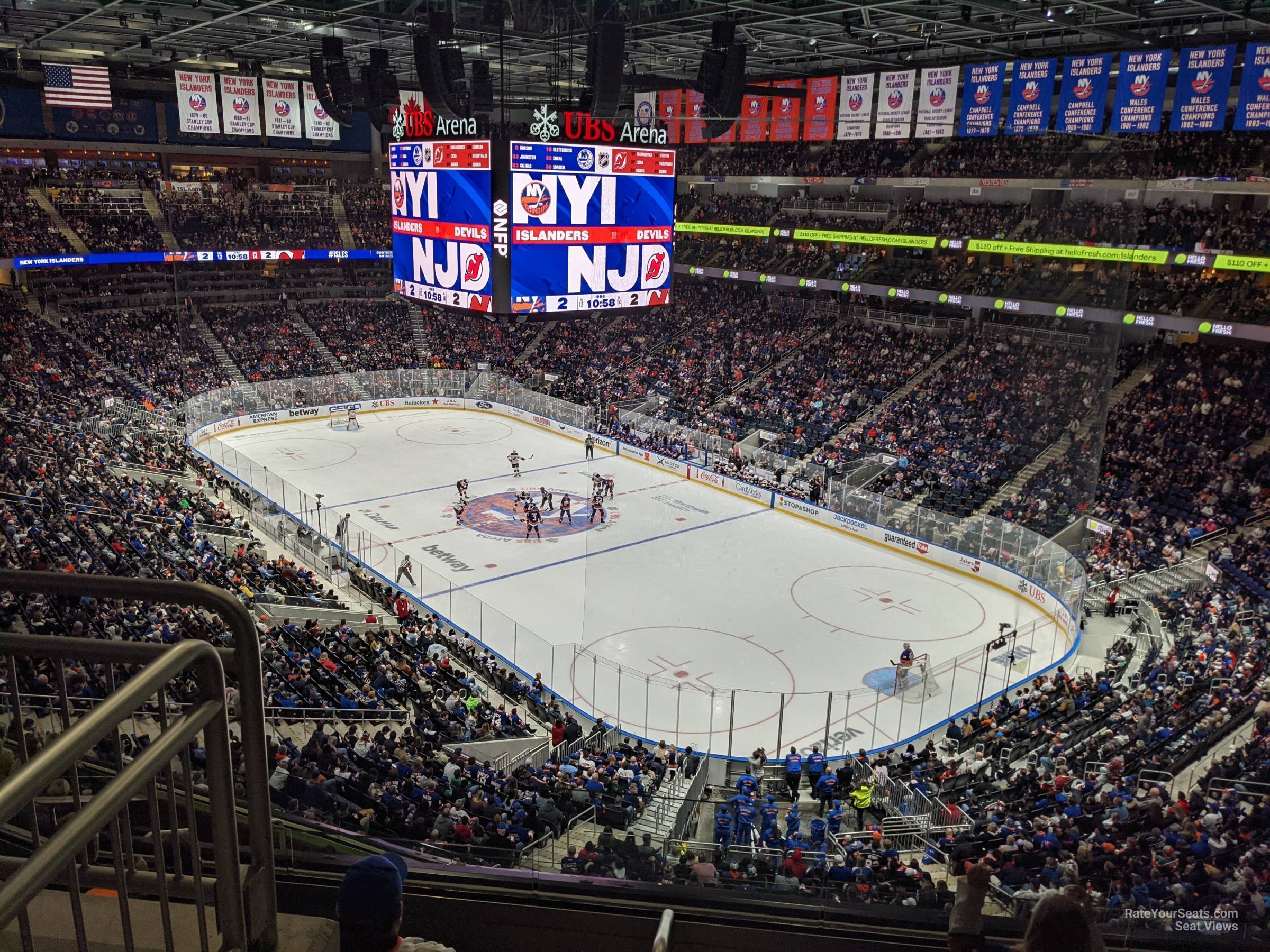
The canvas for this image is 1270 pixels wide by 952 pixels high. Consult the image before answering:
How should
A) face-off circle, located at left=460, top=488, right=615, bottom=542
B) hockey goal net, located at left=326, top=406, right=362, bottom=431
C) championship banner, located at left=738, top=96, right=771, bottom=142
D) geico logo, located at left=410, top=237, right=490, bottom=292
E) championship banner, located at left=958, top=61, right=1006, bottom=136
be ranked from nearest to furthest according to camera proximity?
geico logo, located at left=410, top=237, right=490, bottom=292 → face-off circle, located at left=460, top=488, right=615, bottom=542 → championship banner, located at left=958, top=61, right=1006, bottom=136 → championship banner, located at left=738, top=96, right=771, bottom=142 → hockey goal net, located at left=326, top=406, right=362, bottom=431

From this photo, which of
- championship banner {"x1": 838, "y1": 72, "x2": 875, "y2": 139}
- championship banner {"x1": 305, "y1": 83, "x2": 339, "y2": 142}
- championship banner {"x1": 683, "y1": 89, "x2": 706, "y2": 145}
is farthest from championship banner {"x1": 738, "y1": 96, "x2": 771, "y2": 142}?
championship banner {"x1": 305, "y1": 83, "x2": 339, "y2": 142}

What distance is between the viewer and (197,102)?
3550cm

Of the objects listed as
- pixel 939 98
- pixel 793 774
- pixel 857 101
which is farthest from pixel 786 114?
pixel 793 774

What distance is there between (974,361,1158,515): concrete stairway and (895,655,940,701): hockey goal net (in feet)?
26.1

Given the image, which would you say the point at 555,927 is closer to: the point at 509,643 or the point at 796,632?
the point at 509,643

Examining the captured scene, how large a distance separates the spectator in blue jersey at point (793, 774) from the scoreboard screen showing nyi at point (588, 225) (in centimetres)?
952

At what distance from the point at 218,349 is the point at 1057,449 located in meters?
39.2

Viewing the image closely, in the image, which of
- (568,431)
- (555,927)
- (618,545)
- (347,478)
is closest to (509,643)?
(618,545)

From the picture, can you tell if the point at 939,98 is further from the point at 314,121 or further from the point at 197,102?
the point at 197,102

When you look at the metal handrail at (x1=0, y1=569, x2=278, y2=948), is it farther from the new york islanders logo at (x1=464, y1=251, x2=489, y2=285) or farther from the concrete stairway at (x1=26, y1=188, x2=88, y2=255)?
the concrete stairway at (x1=26, y1=188, x2=88, y2=255)

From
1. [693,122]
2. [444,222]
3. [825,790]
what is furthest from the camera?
[693,122]

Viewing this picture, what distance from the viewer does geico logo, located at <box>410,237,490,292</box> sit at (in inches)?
727

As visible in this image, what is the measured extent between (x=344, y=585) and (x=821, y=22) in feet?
74.5

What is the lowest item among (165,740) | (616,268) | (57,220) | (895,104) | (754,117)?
(57,220)
